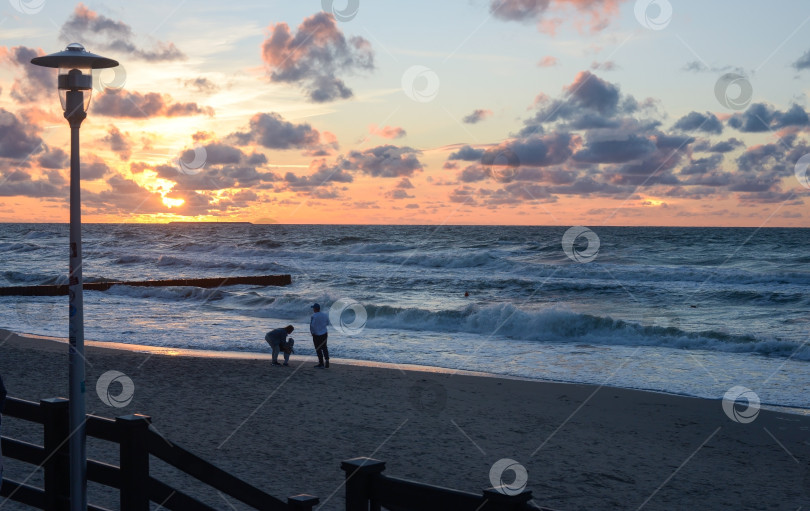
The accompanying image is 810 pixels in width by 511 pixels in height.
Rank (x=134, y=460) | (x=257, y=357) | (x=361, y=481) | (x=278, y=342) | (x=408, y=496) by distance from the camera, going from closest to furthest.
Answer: (x=408, y=496) → (x=361, y=481) → (x=134, y=460) → (x=278, y=342) → (x=257, y=357)

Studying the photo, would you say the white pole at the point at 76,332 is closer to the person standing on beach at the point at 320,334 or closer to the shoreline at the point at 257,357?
the person standing on beach at the point at 320,334

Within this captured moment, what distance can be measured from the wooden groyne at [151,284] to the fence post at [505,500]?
37119 mm

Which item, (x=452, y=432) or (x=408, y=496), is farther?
(x=452, y=432)

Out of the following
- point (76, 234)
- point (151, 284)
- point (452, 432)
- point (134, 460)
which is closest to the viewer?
point (134, 460)

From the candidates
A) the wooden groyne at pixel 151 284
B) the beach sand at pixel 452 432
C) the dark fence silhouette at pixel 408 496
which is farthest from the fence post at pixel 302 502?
the wooden groyne at pixel 151 284

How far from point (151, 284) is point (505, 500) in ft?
133

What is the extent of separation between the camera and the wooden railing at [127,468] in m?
4.29

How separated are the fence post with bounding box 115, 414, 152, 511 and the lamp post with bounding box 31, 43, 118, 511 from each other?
515 mm

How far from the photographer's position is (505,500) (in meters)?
3.07

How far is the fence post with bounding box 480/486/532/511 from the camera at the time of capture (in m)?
3.06

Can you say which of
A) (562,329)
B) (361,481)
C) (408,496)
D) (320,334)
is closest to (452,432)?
(320,334)

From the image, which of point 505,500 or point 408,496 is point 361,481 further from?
point 505,500

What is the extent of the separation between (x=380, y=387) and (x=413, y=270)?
40111 millimetres

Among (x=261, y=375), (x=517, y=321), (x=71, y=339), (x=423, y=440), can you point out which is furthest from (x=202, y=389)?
(x=517, y=321)
